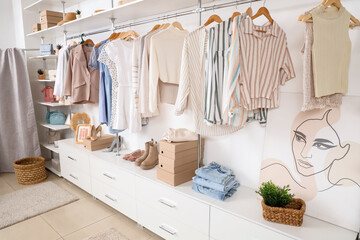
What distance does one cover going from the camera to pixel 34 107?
13.4 feet

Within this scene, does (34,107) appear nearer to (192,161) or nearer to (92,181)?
(92,181)

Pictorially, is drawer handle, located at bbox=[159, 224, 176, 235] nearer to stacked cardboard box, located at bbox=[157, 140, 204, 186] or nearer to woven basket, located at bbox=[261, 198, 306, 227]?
stacked cardboard box, located at bbox=[157, 140, 204, 186]

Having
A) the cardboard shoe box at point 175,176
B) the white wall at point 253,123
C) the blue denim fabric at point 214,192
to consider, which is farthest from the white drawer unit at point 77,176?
the blue denim fabric at point 214,192

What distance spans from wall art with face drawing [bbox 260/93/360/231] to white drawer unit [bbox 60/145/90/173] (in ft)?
6.65

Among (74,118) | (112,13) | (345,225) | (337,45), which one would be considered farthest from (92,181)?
(337,45)

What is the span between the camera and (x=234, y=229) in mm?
1631

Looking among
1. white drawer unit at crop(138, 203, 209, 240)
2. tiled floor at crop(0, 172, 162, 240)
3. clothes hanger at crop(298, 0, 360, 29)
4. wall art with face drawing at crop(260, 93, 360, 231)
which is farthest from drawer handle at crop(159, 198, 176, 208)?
clothes hanger at crop(298, 0, 360, 29)

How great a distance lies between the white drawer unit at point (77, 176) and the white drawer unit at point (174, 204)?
0.99 metres

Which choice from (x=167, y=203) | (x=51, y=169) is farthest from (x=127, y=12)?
(x=51, y=169)

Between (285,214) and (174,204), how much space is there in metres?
0.83

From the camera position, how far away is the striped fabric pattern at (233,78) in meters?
1.52

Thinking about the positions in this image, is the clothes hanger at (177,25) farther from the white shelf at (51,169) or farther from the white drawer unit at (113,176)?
the white shelf at (51,169)

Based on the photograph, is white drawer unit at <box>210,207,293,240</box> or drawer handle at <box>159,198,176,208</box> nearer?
white drawer unit at <box>210,207,293,240</box>

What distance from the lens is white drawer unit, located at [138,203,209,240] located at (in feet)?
6.17
